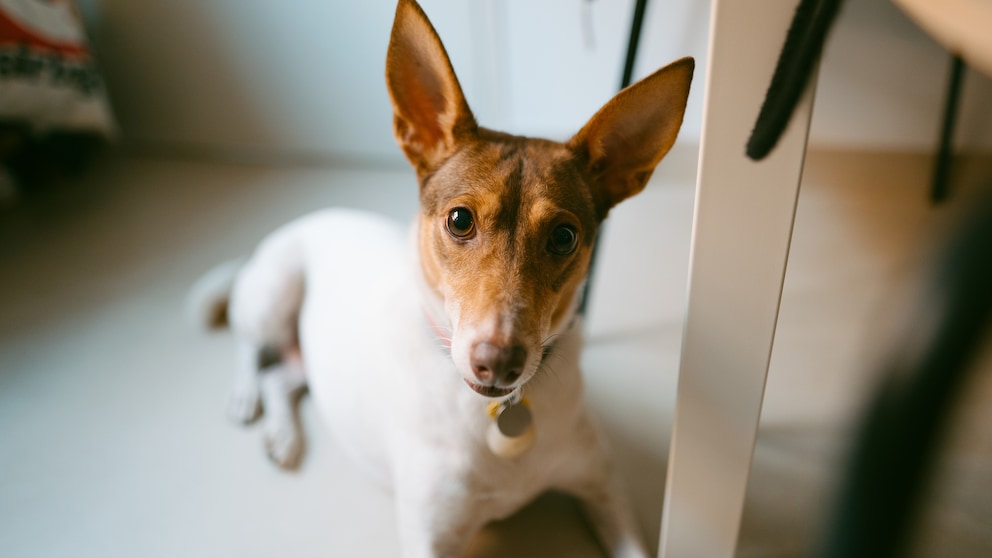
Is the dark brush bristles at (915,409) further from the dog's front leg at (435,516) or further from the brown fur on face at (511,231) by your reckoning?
the dog's front leg at (435,516)

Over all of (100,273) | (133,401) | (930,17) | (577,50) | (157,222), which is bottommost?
(133,401)

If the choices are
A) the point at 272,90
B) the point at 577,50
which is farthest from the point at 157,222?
the point at 577,50

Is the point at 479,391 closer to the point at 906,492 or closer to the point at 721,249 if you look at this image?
the point at 721,249

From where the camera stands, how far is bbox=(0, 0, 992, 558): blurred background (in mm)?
1292

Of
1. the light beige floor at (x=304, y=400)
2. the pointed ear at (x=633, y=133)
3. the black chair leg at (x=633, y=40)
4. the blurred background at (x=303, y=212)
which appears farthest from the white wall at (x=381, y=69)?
the pointed ear at (x=633, y=133)

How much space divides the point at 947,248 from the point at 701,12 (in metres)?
1.50

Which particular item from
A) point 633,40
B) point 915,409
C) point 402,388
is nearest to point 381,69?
point 633,40

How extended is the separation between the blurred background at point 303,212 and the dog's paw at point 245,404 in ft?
0.11

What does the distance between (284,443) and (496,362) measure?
2.62 ft

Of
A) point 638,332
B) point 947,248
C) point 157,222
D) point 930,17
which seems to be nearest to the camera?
point 947,248

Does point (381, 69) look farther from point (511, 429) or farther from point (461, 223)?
point (511, 429)

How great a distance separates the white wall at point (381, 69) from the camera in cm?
187

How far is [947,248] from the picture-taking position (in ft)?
1.52

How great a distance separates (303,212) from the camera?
7.27ft
